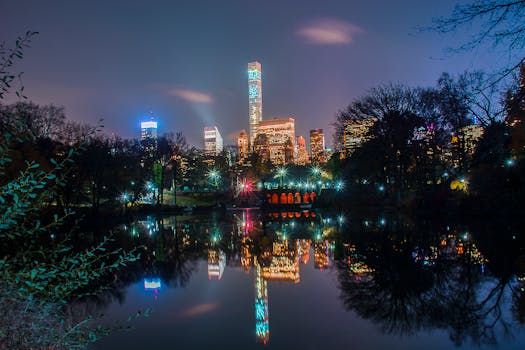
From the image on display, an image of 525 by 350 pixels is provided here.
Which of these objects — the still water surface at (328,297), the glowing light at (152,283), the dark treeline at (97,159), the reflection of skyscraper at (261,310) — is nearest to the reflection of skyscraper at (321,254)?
the still water surface at (328,297)

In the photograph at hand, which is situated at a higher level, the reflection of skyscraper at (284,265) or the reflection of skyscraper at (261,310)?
the reflection of skyscraper at (284,265)

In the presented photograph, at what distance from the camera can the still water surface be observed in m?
8.76

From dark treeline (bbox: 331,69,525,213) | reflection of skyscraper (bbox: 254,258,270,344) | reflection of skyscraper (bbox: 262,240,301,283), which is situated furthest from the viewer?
dark treeline (bbox: 331,69,525,213)

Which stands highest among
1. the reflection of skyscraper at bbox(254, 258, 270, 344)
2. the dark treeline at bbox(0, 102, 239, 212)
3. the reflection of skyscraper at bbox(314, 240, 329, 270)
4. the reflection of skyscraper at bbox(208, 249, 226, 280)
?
the dark treeline at bbox(0, 102, 239, 212)

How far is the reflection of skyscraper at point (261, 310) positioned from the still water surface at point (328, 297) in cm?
4

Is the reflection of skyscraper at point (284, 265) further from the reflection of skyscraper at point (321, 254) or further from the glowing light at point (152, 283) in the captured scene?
the glowing light at point (152, 283)

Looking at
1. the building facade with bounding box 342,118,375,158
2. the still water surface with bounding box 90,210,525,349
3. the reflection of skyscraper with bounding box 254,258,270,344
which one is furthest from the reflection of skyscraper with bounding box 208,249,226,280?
the building facade with bounding box 342,118,375,158

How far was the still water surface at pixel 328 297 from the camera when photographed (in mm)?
8759

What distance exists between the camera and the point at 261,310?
1111 centimetres

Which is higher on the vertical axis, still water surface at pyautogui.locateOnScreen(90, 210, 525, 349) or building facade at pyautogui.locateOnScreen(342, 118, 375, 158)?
building facade at pyautogui.locateOnScreen(342, 118, 375, 158)

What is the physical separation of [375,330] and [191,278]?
806 cm

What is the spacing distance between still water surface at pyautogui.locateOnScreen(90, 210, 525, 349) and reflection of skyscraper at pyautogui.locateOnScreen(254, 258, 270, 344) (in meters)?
0.04

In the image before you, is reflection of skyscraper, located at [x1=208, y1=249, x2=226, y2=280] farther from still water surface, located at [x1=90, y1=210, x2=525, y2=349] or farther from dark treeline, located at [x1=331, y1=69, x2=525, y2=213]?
dark treeline, located at [x1=331, y1=69, x2=525, y2=213]

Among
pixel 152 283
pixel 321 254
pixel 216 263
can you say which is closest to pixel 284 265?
pixel 321 254
